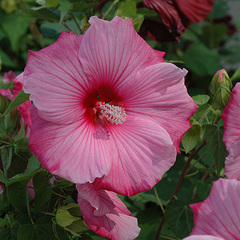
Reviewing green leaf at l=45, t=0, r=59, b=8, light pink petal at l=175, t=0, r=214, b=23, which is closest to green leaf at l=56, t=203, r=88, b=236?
green leaf at l=45, t=0, r=59, b=8

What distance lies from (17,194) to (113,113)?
0.21 metres

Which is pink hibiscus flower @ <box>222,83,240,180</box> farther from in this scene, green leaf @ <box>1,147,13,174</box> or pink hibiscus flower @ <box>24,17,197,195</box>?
green leaf @ <box>1,147,13,174</box>

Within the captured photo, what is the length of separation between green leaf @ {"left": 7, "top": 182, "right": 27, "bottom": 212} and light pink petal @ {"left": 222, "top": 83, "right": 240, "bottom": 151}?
1.11 ft

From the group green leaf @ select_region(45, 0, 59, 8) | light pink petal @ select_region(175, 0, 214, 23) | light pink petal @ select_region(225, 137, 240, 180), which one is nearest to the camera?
light pink petal @ select_region(225, 137, 240, 180)

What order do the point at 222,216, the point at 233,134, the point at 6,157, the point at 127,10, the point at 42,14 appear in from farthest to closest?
the point at 42,14 → the point at 127,10 → the point at 6,157 → the point at 233,134 → the point at 222,216

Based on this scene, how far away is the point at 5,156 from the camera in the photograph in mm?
Result: 756

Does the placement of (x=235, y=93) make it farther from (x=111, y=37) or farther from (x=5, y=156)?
(x=5, y=156)

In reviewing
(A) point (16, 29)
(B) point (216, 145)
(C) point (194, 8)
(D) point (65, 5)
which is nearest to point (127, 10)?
(D) point (65, 5)

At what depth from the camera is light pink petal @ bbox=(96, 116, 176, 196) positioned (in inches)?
24.4

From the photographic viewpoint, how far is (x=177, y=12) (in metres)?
0.98

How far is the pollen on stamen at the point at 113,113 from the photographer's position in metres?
0.69

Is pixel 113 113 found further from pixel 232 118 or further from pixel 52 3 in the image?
pixel 52 3

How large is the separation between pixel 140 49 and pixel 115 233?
0.29 m

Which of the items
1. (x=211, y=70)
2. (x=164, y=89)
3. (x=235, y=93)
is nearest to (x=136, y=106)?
(x=164, y=89)
